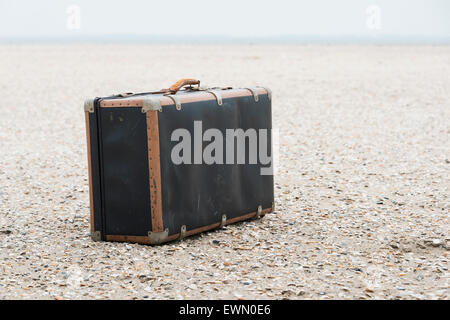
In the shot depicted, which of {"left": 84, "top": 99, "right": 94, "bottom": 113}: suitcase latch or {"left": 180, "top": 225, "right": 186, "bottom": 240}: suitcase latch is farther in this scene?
{"left": 180, "top": 225, "right": 186, "bottom": 240}: suitcase latch

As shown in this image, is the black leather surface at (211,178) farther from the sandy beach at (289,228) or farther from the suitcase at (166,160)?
the sandy beach at (289,228)

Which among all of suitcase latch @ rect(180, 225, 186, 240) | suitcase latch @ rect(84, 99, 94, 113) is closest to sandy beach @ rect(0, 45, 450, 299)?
suitcase latch @ rect(180, 225, 186, 240)

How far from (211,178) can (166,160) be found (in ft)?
1.69

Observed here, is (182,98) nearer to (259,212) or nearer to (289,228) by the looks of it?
(259,212)

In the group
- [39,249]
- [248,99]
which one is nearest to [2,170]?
[39,249]

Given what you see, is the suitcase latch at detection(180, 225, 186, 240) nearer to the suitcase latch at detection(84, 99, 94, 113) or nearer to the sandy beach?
the sandy beach

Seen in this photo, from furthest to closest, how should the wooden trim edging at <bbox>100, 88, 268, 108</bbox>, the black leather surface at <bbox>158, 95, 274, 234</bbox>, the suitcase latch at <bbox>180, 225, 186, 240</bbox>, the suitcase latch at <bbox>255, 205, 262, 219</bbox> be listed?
1. the suitcase latch at <bbox>255, 205, 262, 219</bbox>
2. the suitcase latch at <bbox>180, 225, 186, 240</bbox>
3. the black leather surface at <bbox>158, 95, 274, 234</bbox>
4. the wooden trim edging at <bbox>100, 88, 268, 108</bbox>

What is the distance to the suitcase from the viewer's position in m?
4.87

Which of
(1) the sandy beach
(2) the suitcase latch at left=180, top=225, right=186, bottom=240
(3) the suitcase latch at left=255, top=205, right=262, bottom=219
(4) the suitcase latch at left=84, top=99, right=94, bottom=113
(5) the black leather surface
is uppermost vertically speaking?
(4) the suitcase latch at left=84, top=99, right=94, bottom=113

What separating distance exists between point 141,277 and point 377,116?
8641mm

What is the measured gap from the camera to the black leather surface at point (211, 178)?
16.3 ft

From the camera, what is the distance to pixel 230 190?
18.1 feet

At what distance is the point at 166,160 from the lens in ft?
16.2
